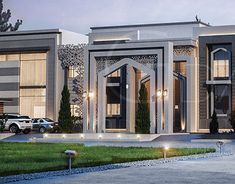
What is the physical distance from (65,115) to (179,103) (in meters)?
12.6

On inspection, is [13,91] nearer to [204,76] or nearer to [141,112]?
[204,76]

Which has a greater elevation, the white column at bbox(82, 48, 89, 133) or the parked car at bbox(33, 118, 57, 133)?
the white column at bbox(82, 48, 89, 133)

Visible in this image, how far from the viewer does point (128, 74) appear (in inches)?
1769

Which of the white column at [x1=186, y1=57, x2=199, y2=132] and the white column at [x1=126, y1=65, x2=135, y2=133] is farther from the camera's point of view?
the white column at [x1=186, y1=57, x2=199, y2=132]

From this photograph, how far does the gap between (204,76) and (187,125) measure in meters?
3.98

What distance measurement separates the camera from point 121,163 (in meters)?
17.6

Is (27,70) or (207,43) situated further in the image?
(27,70)

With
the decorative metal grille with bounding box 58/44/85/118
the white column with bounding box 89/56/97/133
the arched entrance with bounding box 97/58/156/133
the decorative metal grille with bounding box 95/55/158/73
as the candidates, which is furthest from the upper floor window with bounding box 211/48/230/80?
the decorative metal grille with bounding box 58/44/85/118

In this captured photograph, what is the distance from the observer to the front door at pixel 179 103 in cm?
4769

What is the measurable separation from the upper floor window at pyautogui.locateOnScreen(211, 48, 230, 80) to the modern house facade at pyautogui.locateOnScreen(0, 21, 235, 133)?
7 centimetres

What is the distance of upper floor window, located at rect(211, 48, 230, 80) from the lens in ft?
159

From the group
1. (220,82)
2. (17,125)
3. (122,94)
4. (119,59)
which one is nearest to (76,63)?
(122,94)

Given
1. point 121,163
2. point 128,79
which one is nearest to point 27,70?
point 128,79

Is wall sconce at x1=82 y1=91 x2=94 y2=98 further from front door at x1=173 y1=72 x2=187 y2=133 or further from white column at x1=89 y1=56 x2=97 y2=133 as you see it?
front door at x1=173 y1=72 x2=187 y2=133
